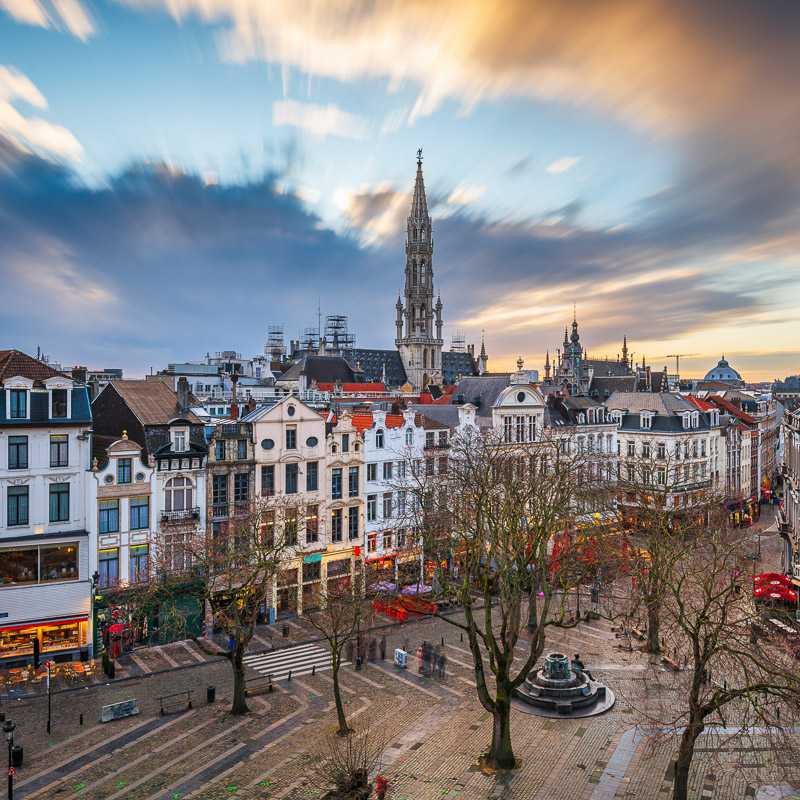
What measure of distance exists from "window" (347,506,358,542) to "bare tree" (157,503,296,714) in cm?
569

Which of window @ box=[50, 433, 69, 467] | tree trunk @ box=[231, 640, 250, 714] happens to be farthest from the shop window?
tree trunk @ box=[231, 640, 250, 714]

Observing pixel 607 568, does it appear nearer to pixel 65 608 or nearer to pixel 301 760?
pixel 301 760

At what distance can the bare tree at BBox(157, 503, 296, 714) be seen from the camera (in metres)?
30.9

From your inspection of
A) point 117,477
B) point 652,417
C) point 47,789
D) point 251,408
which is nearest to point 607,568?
point 652,417

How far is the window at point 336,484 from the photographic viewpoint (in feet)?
164

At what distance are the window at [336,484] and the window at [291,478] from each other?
3.17m

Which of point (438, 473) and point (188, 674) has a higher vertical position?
point (438, 473)

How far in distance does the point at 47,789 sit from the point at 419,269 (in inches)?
5825

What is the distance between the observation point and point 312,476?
160 feet

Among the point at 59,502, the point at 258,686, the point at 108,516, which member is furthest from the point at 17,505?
the point at 258,686

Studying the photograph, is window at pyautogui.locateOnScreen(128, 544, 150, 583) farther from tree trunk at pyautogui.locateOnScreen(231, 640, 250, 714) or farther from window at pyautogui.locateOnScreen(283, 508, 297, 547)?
tree trunk at pyautogui.locateOnScreen(231, 640, 250, 714)

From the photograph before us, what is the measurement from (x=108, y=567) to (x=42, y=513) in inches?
192

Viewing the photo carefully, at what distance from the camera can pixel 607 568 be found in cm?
5244

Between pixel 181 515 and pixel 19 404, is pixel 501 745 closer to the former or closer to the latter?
pixel 181 515
